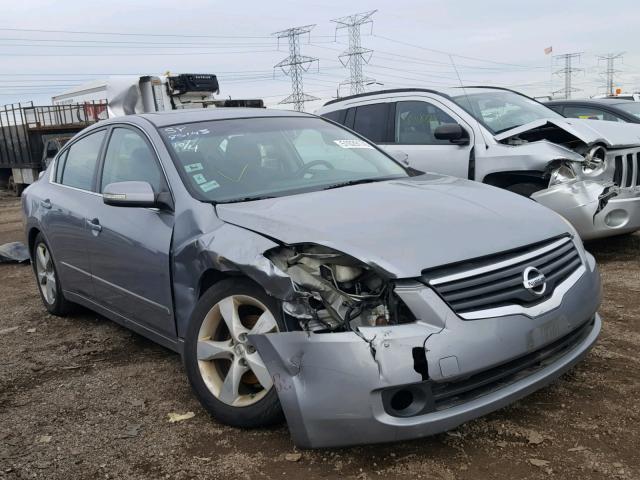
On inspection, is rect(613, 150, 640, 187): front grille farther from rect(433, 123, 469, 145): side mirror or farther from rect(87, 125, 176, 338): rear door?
rect(87, 125, 176, 338): rear door

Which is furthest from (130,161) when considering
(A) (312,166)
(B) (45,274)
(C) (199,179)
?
(B) (45,274)

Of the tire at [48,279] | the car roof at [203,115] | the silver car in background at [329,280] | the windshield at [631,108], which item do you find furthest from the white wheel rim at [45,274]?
the windshield at [631,108]

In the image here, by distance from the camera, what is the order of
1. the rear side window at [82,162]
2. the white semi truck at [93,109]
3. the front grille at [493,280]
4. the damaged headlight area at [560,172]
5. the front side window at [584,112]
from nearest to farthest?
the front grille at [493,280]
the rear side window at [82,162]
the damaged headlight area at [560,172]
the front side window at [584,112]
the white semi truck at [93,109]

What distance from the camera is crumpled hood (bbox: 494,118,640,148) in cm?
596

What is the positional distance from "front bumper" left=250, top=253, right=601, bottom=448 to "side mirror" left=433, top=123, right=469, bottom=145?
3.86 metres

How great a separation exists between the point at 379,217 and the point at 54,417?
209cm

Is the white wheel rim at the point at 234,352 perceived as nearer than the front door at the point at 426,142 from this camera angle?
Yes

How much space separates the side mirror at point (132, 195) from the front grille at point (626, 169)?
14.6 feet

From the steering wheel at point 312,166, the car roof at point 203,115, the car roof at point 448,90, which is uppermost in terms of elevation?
the car roof at point 203,115

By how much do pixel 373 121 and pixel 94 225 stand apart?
13.3 feet

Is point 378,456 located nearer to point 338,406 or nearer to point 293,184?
point 338,406

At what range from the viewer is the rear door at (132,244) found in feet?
11.8

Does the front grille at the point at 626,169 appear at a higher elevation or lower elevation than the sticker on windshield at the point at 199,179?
lower

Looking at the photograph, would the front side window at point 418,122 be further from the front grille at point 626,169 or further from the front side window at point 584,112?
the front side window at point 584,112
